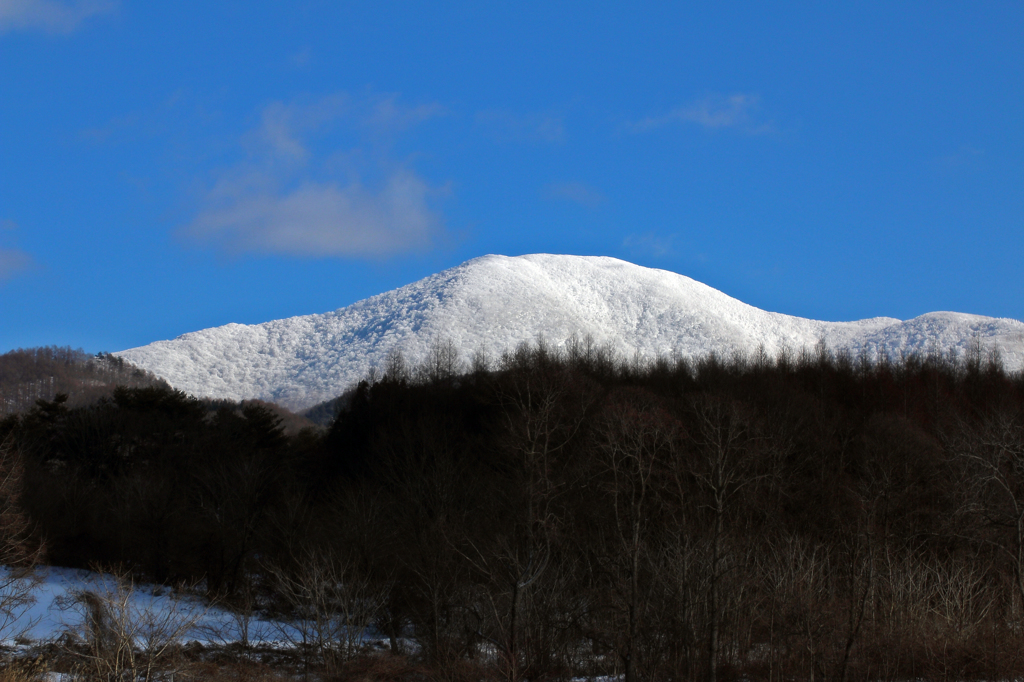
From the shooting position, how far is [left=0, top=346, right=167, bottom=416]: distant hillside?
120 m

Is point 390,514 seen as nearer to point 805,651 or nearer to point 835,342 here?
point 805,651

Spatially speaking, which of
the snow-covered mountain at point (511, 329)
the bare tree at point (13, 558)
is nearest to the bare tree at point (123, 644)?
the bare tree at point (13, 558)

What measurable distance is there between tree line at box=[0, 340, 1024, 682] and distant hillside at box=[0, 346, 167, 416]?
57.5 meters

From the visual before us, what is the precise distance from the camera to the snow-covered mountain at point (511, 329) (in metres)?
129

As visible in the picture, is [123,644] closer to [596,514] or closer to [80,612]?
[80,612]

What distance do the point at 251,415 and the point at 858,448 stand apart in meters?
45.6

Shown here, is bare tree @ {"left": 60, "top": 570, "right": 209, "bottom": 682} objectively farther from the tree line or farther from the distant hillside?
the distant hillside

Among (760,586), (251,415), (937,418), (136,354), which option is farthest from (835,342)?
(136,354)

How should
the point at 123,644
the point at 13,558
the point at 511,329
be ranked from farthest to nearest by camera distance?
the point at 511,329 → the point at 13,558 → the point at 123,644

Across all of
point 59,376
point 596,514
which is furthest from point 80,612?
point 59,376

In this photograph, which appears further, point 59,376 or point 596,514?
point 59,376

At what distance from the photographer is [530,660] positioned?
1166 inches

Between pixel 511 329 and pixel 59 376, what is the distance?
69.7 meters

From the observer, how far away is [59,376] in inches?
5182
